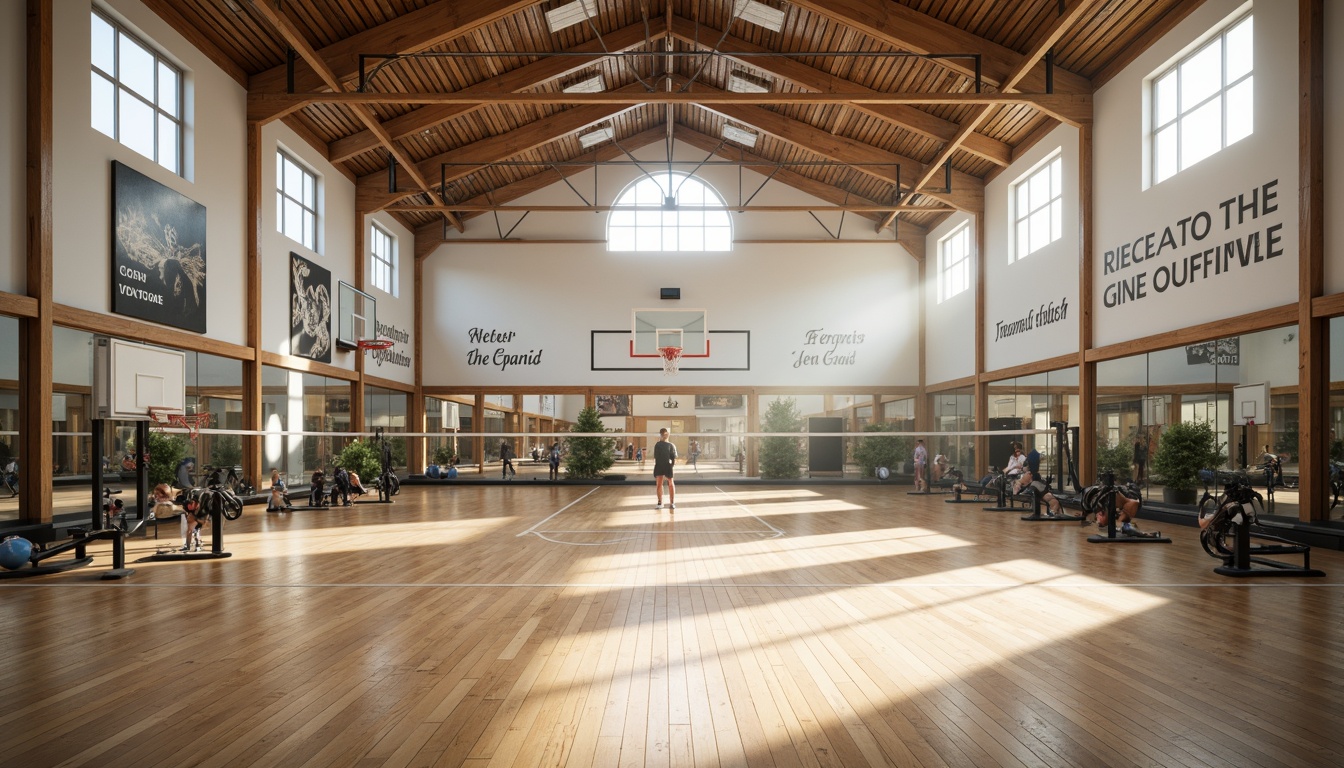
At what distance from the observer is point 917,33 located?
14.2 m

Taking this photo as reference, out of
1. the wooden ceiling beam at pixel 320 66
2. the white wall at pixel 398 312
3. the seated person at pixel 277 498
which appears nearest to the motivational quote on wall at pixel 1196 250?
the wooden ceiling beam at pixel 320 66

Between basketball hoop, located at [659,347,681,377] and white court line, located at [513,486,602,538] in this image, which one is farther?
basketball hoop, located at [659,347,681,377]

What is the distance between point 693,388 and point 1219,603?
18752 mm

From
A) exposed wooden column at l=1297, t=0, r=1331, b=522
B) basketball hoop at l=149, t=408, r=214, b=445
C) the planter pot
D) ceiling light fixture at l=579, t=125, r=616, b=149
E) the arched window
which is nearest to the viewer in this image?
basketball hoop at l=149, t=408, r=214, b=445

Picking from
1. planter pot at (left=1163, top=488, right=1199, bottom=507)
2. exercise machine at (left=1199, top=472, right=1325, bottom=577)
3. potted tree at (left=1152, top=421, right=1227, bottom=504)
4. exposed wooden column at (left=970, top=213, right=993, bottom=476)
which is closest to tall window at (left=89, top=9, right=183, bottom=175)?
exercise machine at (left=1199, top=472, right=1325, bottom=577)

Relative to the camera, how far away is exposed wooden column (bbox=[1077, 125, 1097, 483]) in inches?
594

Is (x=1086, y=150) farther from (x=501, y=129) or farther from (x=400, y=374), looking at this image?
(x=400, y=374)

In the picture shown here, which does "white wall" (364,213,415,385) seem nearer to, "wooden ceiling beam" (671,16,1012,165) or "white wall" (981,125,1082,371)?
"wooden ceiling beam" (671,16,1012,165)

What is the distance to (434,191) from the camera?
2136 centimetres

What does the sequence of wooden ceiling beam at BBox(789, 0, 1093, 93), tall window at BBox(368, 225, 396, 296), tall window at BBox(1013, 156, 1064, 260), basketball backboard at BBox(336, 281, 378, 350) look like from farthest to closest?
tall window at BBox(368, 225, 396, 296) → basketball backboard at BBox(336, 281, 378, 350) → tall window at BBox(1013, 156, 1064, 260) → wooden ceiling beam at BBox(789, 0, 1093, 93)

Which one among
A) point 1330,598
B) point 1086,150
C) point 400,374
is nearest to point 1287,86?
point 1086,150

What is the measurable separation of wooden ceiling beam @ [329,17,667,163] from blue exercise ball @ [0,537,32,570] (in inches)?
478

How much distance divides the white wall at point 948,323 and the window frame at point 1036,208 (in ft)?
5.68

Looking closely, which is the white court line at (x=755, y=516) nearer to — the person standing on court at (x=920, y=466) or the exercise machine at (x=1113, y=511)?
the exercise machine at (x=1113, y=511)
